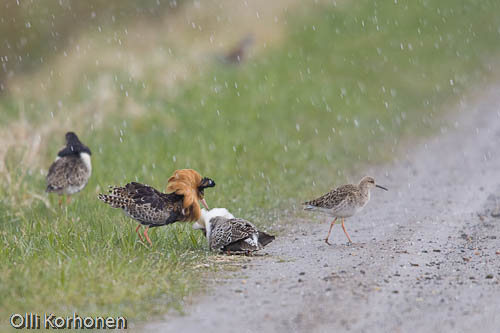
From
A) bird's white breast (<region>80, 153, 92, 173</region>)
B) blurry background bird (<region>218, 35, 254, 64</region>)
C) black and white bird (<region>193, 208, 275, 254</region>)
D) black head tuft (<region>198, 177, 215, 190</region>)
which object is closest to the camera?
black and white bird (<region>193, 208, 275, 254</region>)

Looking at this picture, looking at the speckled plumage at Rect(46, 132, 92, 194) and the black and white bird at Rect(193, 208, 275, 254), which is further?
the speckled plumage at Rect(46, 132, 92, 194)

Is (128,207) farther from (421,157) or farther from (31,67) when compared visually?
(31,67)

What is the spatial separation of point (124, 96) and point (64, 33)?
8.43 ft

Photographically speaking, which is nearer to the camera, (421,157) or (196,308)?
(196,308)

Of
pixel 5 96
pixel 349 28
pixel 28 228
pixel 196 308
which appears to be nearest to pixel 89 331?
pixel 196 308

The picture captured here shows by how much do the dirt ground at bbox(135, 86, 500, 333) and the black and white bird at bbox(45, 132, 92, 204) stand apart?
3.34m

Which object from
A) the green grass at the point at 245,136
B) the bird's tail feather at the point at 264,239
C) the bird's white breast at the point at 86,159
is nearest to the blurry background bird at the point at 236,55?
the green grass at the point at 245,136

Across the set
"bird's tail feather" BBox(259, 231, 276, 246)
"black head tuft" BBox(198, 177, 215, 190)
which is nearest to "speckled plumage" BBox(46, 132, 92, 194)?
"black head tuft" BBox(198, 177, 215, 190)

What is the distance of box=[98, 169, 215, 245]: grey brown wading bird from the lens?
8258 millimetres

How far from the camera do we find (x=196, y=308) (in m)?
6.54

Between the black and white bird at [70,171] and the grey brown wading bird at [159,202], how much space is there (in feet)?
7.49

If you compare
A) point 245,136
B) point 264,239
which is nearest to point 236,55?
point 245,136

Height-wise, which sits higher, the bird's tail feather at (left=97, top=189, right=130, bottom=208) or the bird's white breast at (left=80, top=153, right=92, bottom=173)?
the bird's white breast at (left=80, top=153, right=92, bottom=173)

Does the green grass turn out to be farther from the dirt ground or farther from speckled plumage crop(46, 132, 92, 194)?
the dirt ground
